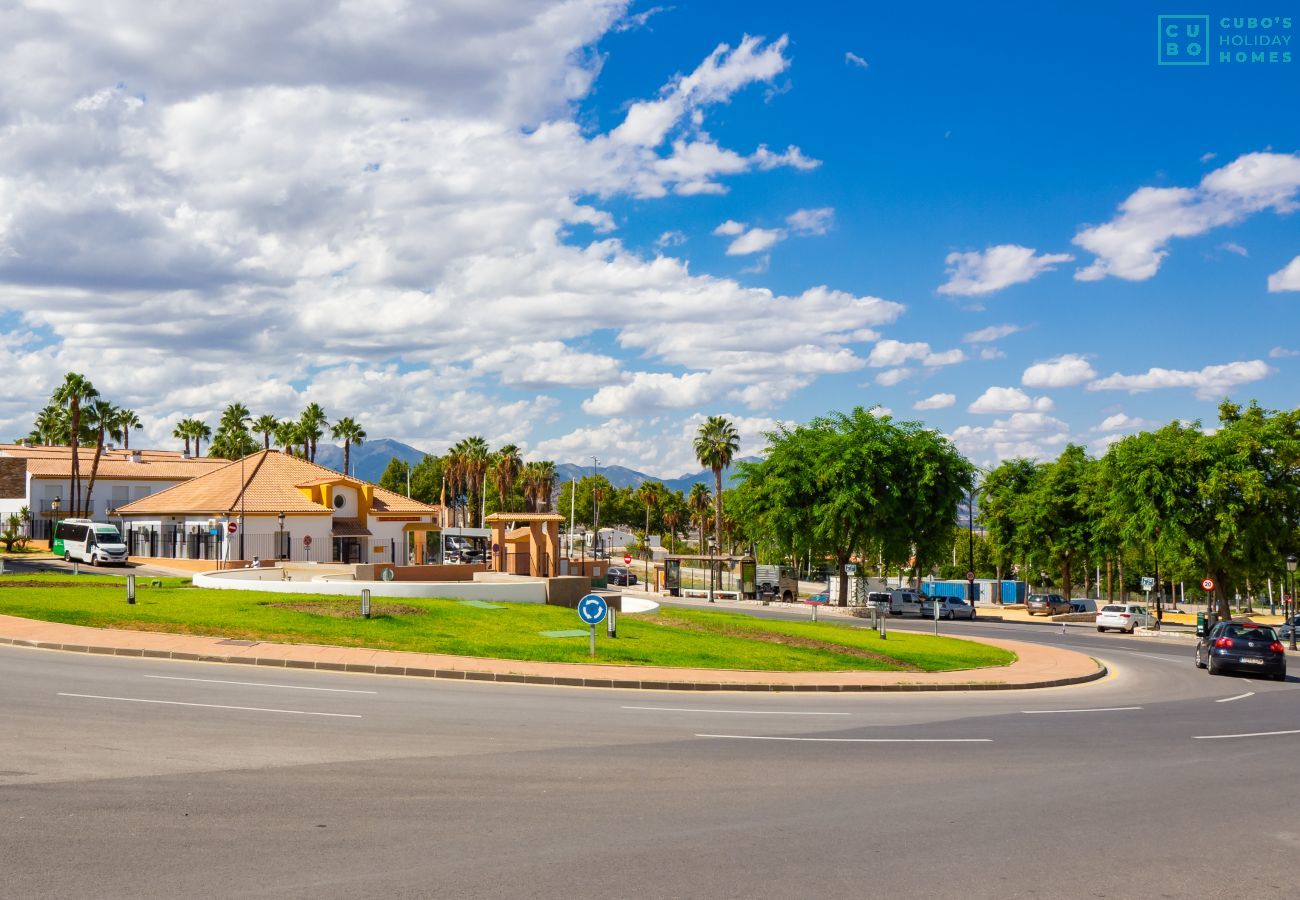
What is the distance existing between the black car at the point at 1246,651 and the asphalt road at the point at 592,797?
12.4 meters

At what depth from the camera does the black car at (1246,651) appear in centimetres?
2892

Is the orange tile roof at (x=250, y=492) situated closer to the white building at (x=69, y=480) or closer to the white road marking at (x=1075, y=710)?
the white building at (x=69, y=480)

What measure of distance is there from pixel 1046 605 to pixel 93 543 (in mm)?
59581

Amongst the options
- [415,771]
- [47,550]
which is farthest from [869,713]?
[47,550]

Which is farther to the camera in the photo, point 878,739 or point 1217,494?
point 1217,494

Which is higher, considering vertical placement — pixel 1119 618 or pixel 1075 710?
pixel 1075 710

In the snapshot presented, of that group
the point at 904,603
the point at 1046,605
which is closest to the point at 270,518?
the point at 904,603

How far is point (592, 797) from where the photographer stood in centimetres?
1038

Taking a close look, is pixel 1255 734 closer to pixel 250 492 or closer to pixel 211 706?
pixel 211 706

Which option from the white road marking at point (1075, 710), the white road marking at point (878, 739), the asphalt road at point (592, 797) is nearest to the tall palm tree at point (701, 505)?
the white road marking at point (1075, 710)

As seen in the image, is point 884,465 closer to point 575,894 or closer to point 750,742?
point 750,742

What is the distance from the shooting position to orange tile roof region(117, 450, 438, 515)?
64.9 metres

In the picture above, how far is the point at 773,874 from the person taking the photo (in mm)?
8008

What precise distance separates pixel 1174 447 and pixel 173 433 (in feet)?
384
